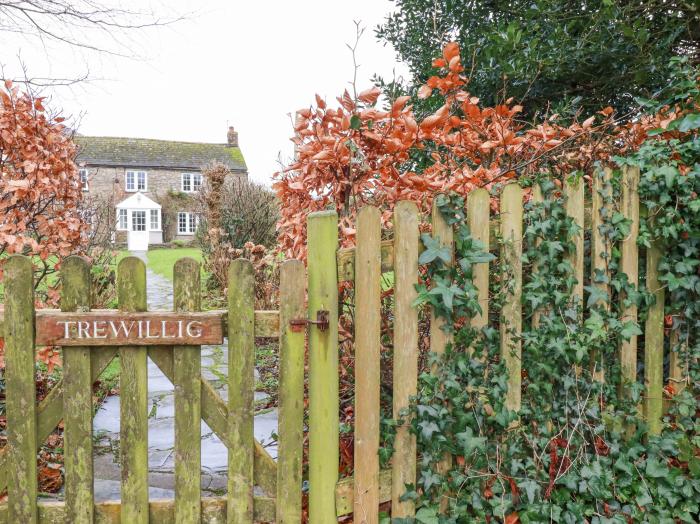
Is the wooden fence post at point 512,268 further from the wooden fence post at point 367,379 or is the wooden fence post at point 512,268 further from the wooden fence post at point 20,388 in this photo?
the wooden fence post at point 20,388

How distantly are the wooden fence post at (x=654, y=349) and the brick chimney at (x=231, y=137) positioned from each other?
37346mm

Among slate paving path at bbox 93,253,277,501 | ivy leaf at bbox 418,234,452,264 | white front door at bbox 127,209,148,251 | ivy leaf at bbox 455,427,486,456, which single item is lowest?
slate paving path at bbox 93,253,277,501

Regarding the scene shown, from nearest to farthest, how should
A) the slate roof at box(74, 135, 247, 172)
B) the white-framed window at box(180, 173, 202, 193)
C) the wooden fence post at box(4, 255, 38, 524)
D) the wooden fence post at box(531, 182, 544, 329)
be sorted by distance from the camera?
the wooden fence post at box(4, 255, 38, 524)
the wooden fence post at box(531, 182, 544, 329)
the slate roof at box(74, 135, 247, 172)
the white-framed window at box(180, 173, 202, 193)

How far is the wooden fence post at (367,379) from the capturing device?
2.14 metres

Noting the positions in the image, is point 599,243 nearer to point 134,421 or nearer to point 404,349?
point 404,349

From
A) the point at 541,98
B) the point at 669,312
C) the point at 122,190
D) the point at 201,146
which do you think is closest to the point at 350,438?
the point at 669,312

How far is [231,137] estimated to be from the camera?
37.7m

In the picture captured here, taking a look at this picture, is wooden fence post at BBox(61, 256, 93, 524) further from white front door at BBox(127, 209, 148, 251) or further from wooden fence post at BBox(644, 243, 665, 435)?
white front door at BBox(127, 209, 148, 251)

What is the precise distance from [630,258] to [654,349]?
49 cm

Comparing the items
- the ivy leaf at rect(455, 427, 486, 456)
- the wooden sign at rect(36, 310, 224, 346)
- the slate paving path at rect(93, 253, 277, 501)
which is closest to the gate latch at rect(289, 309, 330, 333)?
the wooden sign at rect(36, 310, 224, 346)

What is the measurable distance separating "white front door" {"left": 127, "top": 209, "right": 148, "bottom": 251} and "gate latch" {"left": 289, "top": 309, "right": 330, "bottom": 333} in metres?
31.1

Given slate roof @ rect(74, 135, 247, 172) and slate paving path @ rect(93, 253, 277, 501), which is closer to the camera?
slate paving path @ rect(93, 253, 277, 501)

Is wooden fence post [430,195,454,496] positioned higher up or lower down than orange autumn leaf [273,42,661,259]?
lower down

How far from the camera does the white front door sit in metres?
30.8
